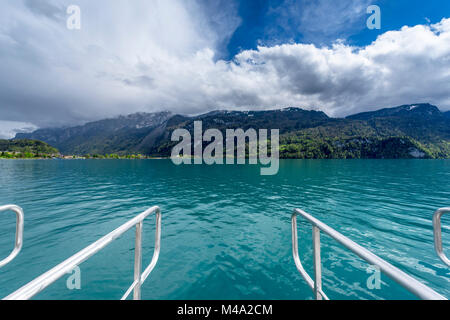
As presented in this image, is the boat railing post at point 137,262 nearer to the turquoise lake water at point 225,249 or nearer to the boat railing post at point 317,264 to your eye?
the turquoise lake water at point 225,249

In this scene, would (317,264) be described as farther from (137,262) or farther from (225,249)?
(225,249)

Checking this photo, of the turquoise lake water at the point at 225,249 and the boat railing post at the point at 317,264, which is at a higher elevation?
the boat railing post at the point at 317,264

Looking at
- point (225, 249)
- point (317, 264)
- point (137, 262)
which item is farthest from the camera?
point (225, 249)

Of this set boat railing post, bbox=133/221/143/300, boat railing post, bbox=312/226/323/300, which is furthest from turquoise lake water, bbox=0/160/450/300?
boat railing post, bbox=312/226/323/300

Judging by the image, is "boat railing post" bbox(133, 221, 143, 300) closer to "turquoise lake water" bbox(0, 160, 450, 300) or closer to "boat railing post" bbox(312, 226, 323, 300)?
"turquoise lake water" bbox(0, 160, 450, 300)

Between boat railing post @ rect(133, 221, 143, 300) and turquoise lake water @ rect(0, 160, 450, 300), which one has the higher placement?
boat railing post @ rect(133, 221, 143, 300)

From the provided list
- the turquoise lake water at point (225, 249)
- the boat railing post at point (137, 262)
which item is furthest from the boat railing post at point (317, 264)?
the boat railing post at point (137, 262)

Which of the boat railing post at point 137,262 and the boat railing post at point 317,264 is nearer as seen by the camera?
the boat railing post at point 317,264

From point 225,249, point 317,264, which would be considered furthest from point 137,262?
point 225,249

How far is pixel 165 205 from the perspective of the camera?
18.0 metres

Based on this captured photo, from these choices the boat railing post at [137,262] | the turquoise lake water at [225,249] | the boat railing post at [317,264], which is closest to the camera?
the boat railing post at [317,264]

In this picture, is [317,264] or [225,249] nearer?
[317,264]
